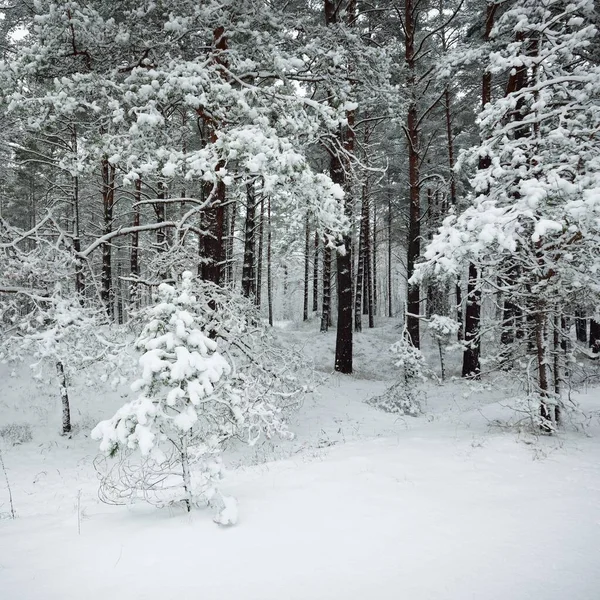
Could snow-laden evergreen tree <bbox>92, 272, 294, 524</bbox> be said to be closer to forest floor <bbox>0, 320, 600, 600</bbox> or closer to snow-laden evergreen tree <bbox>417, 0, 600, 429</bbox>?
forest floor <bbox>0, 320, 600, 600</bbox>

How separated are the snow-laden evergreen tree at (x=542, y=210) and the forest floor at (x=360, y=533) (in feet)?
5.53

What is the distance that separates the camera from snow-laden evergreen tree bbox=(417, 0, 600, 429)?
5.16 meters

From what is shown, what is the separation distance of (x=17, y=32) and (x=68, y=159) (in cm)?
510

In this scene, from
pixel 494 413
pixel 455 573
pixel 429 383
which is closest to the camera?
pixel 455 573

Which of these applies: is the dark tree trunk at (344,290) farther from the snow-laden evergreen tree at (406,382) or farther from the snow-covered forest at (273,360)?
the snow-covered forest at (273,360)

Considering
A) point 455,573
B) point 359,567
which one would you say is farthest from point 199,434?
point 455,573

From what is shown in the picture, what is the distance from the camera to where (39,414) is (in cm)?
1089

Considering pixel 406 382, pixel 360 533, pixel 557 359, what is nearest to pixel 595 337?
pixel 406 382

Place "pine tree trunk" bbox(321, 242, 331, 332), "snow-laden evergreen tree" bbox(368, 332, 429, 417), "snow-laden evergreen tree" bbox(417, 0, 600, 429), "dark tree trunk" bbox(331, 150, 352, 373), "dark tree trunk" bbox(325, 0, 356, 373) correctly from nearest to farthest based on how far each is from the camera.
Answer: "snow-laden evergreen tree" bbox(417, 0, 600, 429), "snow-laden evergreen tree" bbox(368, 332, 429, 417), "dark tree trunk" bbox(325, 0, 356, 373), "dark tree trunk" bbox(331, 150, 352, 373), "pine tree trunk" bbox(321, 242, 331, 332)

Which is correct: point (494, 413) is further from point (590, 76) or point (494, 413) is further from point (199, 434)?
point (199, 434)

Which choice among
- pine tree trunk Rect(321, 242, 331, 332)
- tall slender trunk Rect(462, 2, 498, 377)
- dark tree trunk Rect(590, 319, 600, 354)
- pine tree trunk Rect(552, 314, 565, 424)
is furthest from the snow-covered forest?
dark tree trunk Rect(590, 319, 600, 354)

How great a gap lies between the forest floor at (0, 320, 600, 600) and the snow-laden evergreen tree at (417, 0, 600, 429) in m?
1.68

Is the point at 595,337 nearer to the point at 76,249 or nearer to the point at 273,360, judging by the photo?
the point at 273,360

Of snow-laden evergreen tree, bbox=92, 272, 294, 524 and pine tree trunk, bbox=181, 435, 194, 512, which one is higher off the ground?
snow-laden evergreen tree, bbox=92, 272, 294, 524
